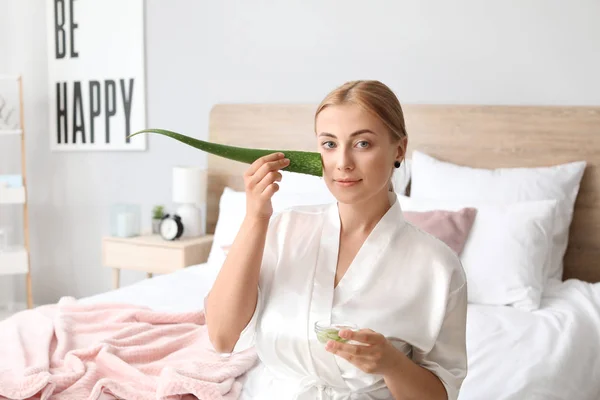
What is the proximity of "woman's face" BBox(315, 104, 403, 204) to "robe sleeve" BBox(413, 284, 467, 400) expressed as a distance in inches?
10.2

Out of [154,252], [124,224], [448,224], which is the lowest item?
[154,252]

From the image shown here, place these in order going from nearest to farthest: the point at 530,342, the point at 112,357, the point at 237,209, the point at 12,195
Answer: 1. the point at 112,357
2. the point at 530,342
3. the point at 237,209
4. the point at 12,195

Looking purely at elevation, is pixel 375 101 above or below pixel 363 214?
above

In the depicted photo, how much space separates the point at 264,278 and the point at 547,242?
5.63 ft

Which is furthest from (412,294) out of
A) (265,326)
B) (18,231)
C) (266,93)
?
(18,231)

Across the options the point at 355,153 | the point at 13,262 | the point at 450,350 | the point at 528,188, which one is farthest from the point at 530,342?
the point at 13,262

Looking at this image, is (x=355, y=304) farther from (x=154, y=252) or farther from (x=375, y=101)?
(x=154, y=252)

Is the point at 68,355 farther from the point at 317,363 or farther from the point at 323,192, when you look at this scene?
the point at 323,192

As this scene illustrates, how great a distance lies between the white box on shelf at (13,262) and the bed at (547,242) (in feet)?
3.66

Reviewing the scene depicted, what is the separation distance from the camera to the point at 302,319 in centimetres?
132

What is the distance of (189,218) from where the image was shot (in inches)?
147

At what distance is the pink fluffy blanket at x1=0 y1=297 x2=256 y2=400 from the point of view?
1753 millimetres

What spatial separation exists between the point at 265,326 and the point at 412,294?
28 cm

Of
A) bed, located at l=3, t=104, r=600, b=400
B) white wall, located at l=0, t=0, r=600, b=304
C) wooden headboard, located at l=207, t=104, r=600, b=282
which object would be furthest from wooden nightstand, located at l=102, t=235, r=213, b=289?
wooden headboard, located at l=207, t=104, r=600, b=282
